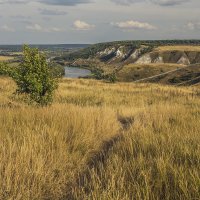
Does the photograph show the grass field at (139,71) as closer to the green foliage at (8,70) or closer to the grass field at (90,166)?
the green foliage at (8,70)

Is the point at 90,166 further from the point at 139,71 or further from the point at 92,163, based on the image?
the point at 139,71

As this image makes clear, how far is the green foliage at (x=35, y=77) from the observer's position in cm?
1402

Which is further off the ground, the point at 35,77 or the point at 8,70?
the point at 35,77

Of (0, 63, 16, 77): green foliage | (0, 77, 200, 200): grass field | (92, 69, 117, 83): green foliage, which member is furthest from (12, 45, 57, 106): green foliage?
(92, 69, 117, 83): green foliage

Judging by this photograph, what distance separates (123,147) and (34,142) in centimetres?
122

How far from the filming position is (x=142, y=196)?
329cm

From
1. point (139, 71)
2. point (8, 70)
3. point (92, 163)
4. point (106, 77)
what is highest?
point (92, 163)

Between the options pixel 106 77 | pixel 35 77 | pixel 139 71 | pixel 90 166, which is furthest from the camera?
pixel 139 71

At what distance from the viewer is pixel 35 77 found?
559 inches

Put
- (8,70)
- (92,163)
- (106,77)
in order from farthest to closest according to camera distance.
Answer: (106,77) < (8,70) < (92,163)

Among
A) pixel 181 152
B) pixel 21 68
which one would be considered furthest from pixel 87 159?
pixel 21 68

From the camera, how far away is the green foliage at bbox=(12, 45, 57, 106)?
14016 mm

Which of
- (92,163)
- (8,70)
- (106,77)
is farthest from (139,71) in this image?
(92,163)

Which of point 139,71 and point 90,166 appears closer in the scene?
point 90,166
